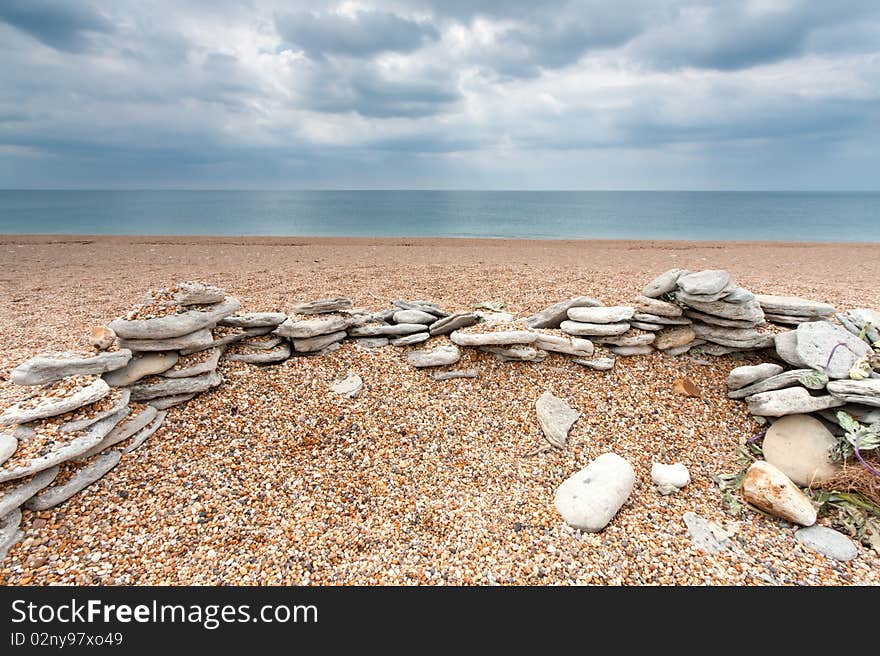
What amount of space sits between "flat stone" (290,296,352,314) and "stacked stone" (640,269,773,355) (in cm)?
350

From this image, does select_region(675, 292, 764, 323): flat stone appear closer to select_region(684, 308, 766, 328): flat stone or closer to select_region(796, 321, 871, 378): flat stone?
select_region(684, 308, 766, 328): flat stone

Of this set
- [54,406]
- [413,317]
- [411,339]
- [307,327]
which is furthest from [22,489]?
[413,317]

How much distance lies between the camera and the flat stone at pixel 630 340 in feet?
15.2

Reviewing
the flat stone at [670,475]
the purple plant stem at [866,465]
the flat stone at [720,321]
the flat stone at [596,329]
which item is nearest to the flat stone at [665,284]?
the flat stone at [720,321]

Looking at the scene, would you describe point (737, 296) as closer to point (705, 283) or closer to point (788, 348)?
point (705, 283)

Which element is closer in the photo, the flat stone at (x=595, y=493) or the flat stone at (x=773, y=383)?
the flat stone at (x=595, y=493)

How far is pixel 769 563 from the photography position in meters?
2.79

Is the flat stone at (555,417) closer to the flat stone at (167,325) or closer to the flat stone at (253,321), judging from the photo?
the flat stone at (253,321)

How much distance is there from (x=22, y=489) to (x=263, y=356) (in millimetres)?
2060

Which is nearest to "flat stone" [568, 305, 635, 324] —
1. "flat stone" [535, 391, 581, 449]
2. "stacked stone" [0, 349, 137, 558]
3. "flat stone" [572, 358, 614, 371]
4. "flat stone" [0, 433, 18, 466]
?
"flat stone" [572, 358, 614, 371]

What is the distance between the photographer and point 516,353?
4.54 m

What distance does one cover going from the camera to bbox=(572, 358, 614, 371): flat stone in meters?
4.53

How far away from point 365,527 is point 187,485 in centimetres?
148

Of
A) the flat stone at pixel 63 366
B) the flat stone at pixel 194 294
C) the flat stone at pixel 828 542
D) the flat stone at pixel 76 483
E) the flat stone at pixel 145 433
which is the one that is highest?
the flat stone at pixel 194 294
